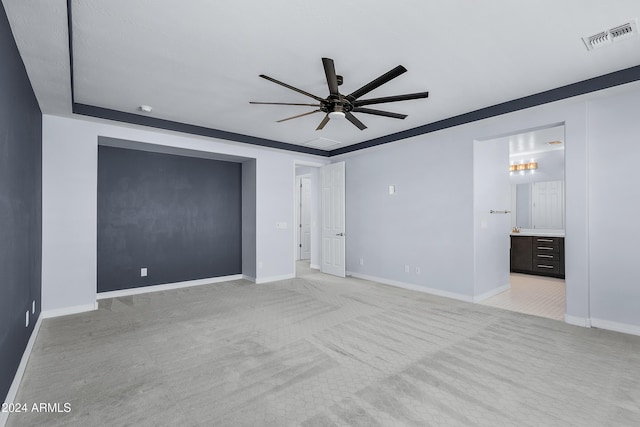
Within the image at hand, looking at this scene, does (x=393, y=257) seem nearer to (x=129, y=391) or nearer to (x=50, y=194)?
(x=129, y=391)

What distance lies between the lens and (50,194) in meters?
3.92

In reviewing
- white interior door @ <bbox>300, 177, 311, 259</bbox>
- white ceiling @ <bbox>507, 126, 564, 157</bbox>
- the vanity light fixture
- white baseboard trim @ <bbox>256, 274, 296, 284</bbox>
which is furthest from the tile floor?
white interior door @ <bbox>300, 177, 311, 259</bbox>

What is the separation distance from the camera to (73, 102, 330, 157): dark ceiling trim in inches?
158

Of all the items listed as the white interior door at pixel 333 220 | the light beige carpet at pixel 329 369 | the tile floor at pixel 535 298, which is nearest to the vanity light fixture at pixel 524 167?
the tile floor at pixel 535 298

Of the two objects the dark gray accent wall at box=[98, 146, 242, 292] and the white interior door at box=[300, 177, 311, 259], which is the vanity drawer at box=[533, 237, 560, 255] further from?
the dark gray accent wall at box=[98, 146, 242, 292]

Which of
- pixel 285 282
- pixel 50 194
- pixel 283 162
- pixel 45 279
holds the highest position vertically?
pixel 283 162

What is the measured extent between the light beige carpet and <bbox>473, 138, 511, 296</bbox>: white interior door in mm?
894

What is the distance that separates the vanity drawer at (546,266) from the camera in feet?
20.0

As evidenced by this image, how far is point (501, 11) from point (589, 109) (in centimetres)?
224

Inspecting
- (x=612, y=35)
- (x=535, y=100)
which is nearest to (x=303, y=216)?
(x=535, y=100)

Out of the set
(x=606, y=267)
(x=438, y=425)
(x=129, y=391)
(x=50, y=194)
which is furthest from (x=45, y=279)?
(x=606, y=267)

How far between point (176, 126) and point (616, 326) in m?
6.19

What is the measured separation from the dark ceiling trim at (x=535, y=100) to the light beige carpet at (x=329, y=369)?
2.61 m

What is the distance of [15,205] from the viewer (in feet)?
7.73
